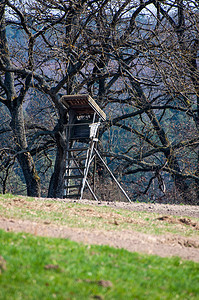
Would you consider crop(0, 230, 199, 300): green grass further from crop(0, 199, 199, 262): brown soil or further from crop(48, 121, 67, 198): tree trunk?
crop(48, 121, 67, 198): tree trunk

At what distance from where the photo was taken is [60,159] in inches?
556

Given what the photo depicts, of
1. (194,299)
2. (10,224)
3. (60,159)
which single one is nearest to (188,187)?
(60,159)

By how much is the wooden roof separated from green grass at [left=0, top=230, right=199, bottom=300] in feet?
24.4

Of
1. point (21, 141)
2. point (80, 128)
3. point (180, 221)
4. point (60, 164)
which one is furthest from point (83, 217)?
point (21, 141)

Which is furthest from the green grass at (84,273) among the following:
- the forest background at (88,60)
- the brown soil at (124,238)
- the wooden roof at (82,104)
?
the wooden roof at (82,104)

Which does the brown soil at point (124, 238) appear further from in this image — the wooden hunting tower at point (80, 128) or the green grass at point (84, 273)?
the wooden hunting tower at point (80, 128)

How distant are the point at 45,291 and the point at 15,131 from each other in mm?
10939

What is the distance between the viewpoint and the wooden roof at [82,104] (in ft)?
40.0

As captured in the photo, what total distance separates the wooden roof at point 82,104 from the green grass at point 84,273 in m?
7.44

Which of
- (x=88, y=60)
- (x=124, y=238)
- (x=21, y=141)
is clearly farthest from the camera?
(x=21, y=141)

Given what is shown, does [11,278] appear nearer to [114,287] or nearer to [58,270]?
[58,270]

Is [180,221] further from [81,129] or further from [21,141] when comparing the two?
[21,141]

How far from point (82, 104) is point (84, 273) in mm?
9065

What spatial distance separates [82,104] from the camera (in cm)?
1275
